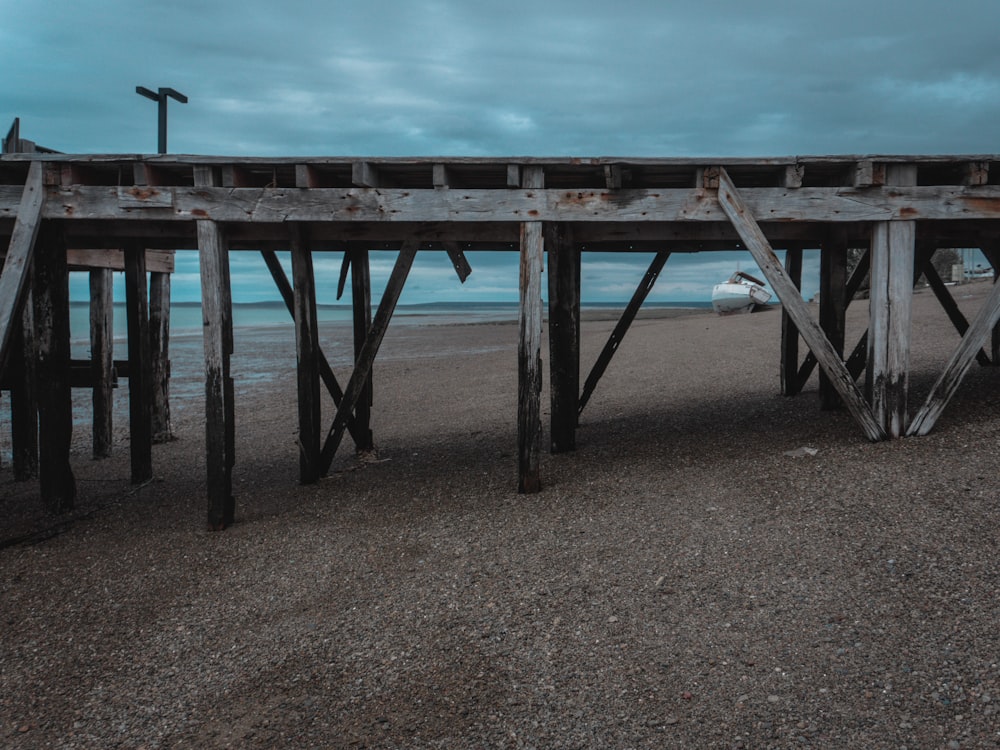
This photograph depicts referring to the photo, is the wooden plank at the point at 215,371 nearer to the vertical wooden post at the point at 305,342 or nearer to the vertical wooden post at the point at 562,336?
the vertical wooden post at the point at 305,342

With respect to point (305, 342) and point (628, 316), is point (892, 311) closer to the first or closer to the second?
point (628, 316)

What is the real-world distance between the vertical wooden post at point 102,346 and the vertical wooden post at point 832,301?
8.93 m

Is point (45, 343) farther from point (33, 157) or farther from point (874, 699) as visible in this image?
point (874, 699)

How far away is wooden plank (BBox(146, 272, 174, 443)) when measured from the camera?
10.6 meters

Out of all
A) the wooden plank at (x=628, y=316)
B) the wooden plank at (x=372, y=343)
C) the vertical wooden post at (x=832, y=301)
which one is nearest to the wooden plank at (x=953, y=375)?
the vertical wooden post at (x=832, y=301)

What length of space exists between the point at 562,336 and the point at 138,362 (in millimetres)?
4571

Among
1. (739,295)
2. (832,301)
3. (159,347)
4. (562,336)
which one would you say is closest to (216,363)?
(562,336)

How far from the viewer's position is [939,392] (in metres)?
7.08

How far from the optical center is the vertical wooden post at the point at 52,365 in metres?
6.97

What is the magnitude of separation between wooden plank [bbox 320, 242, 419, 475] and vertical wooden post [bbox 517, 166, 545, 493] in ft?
3.91

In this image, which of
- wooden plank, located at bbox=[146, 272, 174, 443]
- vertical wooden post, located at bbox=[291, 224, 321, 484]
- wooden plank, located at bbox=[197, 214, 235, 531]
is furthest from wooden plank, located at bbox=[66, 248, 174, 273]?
wooden plank, located at bbox=[197, 214, 235, 531]

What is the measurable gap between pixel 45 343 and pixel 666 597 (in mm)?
5910

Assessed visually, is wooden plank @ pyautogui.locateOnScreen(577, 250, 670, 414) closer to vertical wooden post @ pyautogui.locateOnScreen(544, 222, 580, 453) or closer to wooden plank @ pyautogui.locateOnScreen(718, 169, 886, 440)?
vertical wooden post @ pyautogui.locateOnScreen(544, 222, 580, 453)

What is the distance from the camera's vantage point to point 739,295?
31.6 m
